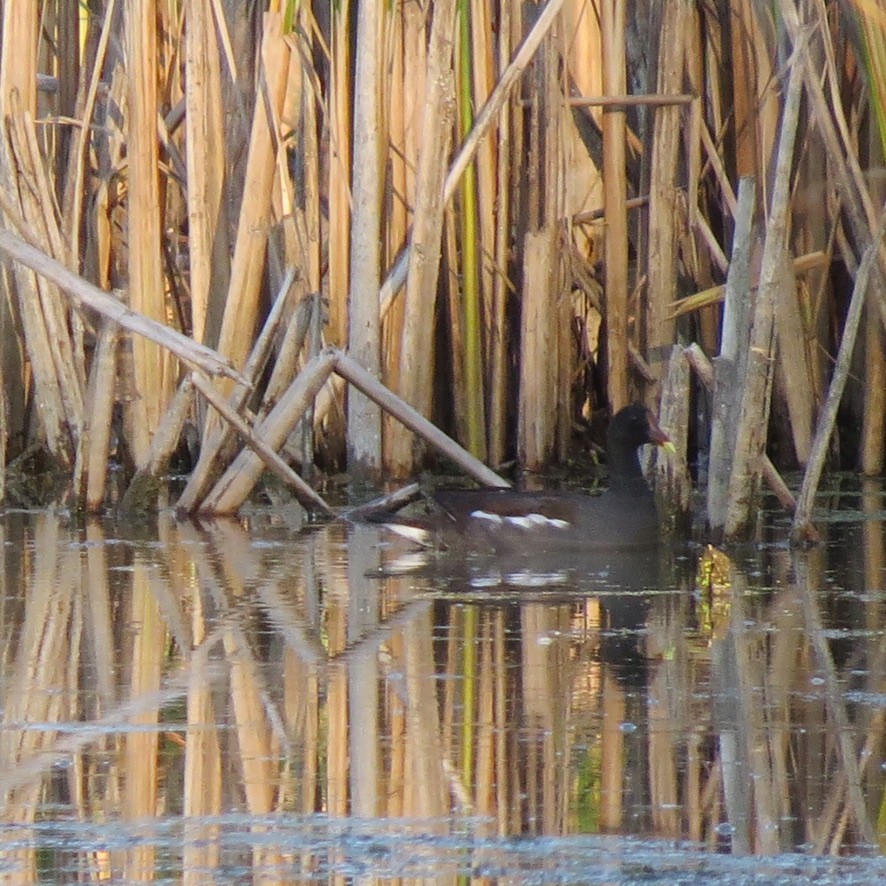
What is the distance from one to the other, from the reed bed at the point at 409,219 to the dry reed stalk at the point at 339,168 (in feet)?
0.06

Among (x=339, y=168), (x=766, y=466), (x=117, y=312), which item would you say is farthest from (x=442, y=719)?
(x=339, y=168)

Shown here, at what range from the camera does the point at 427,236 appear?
9.31 m

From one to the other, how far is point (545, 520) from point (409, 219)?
2803 millimetres

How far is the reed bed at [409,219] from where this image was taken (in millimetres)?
9086

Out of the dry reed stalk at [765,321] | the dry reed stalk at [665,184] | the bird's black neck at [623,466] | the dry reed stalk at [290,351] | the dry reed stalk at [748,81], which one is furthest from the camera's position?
the dry reed stalk at [665,184]

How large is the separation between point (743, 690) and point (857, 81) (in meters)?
5.51

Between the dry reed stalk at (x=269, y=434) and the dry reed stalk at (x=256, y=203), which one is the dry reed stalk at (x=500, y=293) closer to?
the dry reed stalk at (x=256, y=203)

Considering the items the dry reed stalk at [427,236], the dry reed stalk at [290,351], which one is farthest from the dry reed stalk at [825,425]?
the dry reed stalk at [290,351]

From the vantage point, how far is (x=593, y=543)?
7.82 metres

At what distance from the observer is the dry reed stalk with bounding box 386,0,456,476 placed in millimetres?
9195

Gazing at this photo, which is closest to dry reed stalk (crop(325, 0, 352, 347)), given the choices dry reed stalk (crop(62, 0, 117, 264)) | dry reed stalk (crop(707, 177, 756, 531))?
dry reed stalk (crop(62, 0, 117, 264))

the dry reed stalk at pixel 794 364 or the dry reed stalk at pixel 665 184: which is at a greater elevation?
the dry reed stalk at pixel 665 184

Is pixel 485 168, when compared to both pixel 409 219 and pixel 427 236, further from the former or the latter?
pixel 427 236

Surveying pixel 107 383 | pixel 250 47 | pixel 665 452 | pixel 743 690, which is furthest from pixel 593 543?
pixel 250 47
